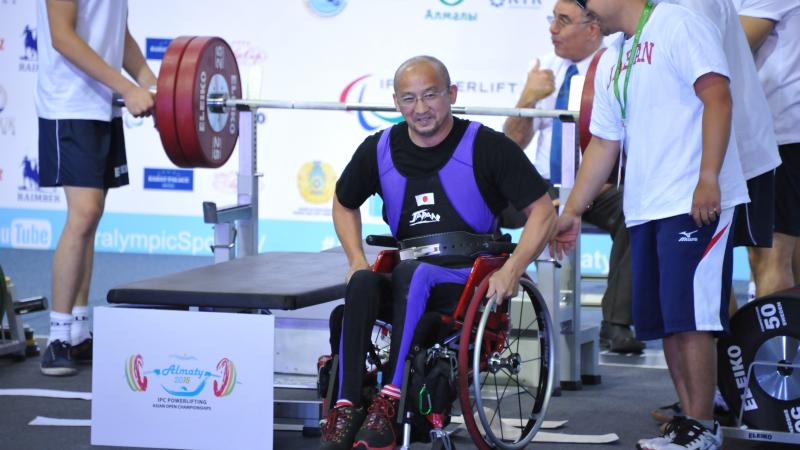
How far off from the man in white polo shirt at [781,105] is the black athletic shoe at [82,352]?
7.96 feet

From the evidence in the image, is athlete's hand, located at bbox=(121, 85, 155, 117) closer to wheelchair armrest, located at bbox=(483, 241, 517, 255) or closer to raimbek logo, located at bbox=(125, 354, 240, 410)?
raimbek logo, located at bbox=(125, 354, 240, 410)

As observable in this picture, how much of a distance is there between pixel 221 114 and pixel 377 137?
4.69 ft

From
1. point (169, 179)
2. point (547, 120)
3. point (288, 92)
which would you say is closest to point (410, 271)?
point (547, 120)

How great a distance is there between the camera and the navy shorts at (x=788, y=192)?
3541mm

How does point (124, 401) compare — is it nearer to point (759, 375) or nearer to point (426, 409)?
point (426, 409)

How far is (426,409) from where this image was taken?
2732 millimetres

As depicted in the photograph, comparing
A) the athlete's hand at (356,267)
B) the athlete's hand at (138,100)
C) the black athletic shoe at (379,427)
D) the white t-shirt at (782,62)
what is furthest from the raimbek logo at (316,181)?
the black athletic shoe at (379,427)

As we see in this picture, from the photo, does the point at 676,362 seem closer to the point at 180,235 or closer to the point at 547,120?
the point at 547,120

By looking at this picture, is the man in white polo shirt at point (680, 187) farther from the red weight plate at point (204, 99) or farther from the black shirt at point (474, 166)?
the red weight plate at point (204, 99)

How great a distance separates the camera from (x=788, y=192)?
140 inches

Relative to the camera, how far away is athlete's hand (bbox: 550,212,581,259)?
3.15 meters

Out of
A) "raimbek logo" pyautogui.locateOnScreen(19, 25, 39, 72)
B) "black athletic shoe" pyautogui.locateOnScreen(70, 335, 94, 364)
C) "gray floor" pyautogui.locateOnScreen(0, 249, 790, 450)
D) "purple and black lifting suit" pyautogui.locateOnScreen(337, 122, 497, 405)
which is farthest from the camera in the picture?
"raimbek logo" pyautogui.locateOnScreen(19, 25, 39, 72)

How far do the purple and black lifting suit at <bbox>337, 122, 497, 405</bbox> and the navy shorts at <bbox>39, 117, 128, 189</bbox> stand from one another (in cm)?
153

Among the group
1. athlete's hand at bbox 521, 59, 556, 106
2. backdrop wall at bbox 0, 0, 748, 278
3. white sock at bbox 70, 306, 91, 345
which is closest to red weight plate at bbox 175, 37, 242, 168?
white sock at bbox 70, 306, 91, 345
